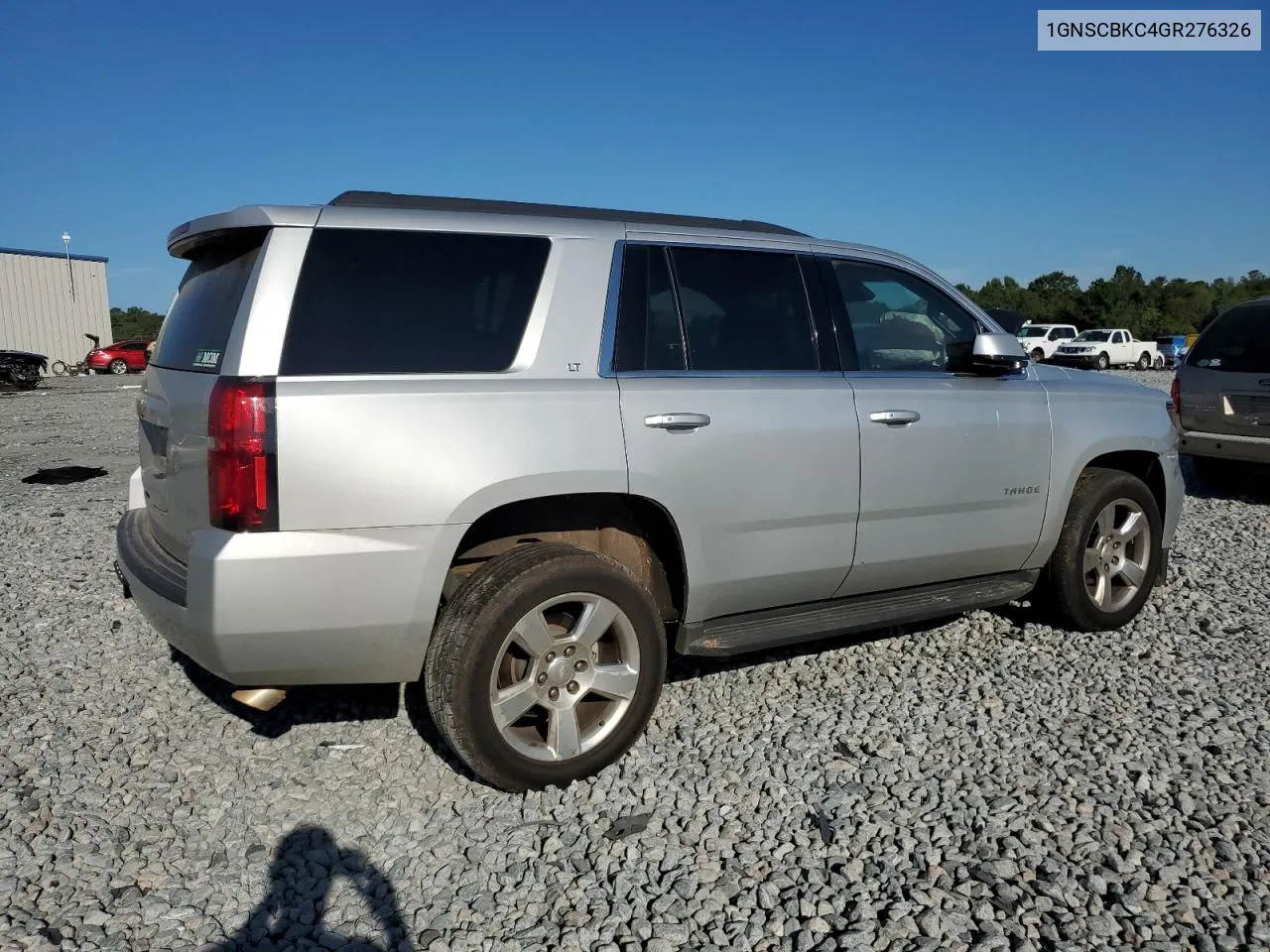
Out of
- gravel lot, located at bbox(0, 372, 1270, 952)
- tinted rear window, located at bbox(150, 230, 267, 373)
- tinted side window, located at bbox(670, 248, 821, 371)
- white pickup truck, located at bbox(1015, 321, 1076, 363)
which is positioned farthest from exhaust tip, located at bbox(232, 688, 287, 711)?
white pickup truck, located at bbox(1015, 321, 1076, 363)

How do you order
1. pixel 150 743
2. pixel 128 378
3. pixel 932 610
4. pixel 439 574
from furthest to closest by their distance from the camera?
pixel 128 378 → pixel 932 610 → pixel 150 743 → pixel 439 574

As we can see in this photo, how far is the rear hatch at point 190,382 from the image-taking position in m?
3.08

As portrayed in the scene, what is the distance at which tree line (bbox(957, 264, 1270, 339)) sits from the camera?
64750 millimetres

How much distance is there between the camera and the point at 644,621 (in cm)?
345

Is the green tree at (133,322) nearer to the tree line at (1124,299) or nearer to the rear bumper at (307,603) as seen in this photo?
the tree line at (1124,299)

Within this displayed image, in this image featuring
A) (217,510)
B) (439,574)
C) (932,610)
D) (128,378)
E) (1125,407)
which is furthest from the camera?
(128,378)

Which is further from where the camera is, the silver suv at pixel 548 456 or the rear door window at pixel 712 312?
the rear door window at pixel 712 312

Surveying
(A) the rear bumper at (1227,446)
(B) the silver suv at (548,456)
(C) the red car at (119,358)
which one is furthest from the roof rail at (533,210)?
(C) the red car at (119,358)

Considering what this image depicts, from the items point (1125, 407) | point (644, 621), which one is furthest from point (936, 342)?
point (644, 621)

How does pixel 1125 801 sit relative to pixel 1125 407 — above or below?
below

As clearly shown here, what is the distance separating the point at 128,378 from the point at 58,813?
36.7m

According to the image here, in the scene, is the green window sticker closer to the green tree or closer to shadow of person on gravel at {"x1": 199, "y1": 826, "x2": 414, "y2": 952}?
shadow of person on gravel at {"x1": 199, "y1": 826, "x2": 414, "y2": 952}

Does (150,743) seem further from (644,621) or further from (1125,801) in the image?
(1125,801)

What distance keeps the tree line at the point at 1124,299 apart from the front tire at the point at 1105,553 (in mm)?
57710
